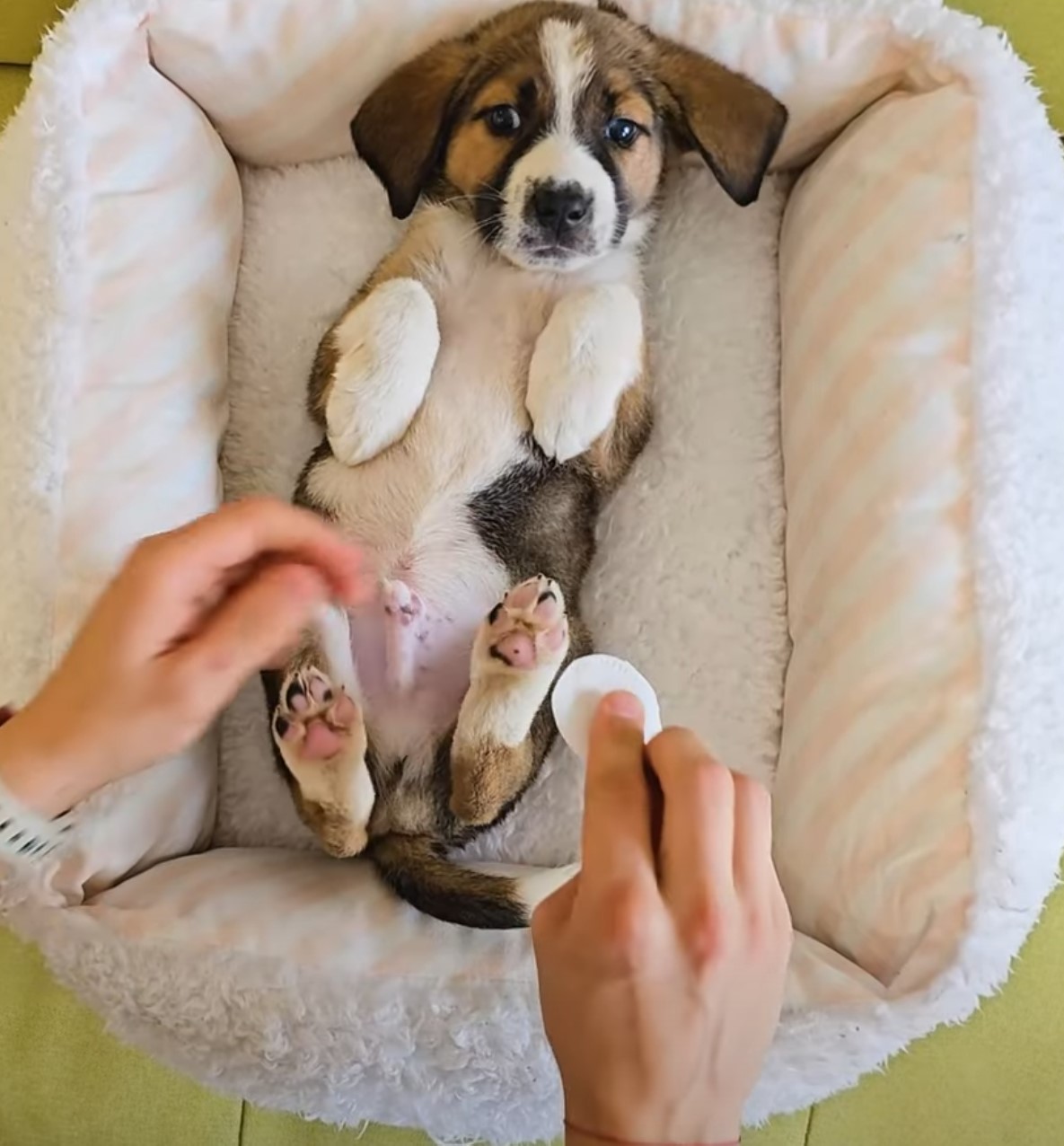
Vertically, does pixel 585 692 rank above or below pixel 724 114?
below

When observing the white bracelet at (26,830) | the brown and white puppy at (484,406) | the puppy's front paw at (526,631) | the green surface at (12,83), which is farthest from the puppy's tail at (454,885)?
the green surface at (12,83)

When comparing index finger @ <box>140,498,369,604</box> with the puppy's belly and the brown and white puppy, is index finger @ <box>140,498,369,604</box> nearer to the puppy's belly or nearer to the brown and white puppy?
the brown and white puppy

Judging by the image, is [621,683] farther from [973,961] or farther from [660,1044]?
[660,1044]

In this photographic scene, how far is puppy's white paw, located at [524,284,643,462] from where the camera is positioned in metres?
1.71

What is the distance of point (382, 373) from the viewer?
1.72m

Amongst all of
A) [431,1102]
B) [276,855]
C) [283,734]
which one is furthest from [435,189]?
[431,1102]

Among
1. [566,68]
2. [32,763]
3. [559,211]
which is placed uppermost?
[566,68]

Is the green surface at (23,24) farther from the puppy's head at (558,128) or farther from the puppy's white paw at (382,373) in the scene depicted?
the puppy's white paw at (382,373)

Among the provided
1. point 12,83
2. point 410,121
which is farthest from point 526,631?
point 12,83

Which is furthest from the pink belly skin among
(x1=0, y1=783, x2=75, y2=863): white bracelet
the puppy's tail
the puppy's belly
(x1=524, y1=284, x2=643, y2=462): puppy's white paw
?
(x1=0, y1=783, x2=75, y2=863): white bracelet

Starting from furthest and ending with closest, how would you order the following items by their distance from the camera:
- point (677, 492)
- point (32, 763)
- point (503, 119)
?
point (677, 492) < point (503, 119) < point (32, 763)

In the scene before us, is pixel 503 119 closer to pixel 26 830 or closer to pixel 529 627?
pixel 529 627

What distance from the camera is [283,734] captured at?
155 centimetres

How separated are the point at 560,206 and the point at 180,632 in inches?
29.7
